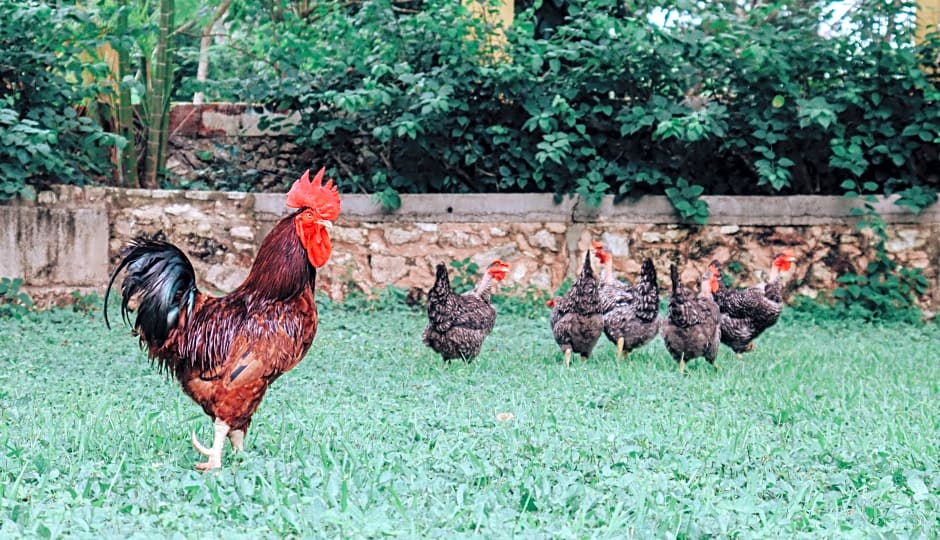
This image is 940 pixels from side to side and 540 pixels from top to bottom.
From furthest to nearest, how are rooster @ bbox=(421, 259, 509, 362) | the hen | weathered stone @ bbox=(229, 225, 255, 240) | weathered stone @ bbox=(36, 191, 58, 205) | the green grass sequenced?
weathered stone @ bbox=(229, 225, 255, 240), weathered stone @ bbox=(36, 191, 58, 205), rooster @ bbox=(421, 259, 509, 362), the hen, the green grass

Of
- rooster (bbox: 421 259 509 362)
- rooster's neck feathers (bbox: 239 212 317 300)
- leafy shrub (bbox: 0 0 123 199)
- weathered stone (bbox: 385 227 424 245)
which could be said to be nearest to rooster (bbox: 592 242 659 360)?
rooster (bbox: 421 259 509 362)

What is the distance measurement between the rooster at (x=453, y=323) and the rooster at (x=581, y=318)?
0.50 meters

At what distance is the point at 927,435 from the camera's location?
4625 mm

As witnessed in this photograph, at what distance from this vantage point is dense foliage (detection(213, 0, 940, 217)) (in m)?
9.81

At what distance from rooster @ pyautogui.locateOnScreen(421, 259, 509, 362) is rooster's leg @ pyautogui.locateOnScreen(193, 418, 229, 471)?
2.88 m

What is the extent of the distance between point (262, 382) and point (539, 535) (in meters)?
1.33

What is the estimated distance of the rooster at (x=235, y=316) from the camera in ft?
12.4

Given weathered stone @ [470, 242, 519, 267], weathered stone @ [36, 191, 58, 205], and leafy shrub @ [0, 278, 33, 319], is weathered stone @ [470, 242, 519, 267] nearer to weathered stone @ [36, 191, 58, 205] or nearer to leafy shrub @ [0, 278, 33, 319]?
weathered stone @ [36, 191, 58, 205]

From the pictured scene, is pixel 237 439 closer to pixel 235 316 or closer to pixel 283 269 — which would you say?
pixel 235 316

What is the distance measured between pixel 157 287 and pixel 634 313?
12.3 ft

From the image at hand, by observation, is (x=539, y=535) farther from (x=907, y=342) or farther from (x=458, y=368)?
(x=907, y=342)

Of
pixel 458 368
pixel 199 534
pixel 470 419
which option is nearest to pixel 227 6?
pixel 458 368

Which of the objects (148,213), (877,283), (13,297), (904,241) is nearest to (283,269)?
(13,297)

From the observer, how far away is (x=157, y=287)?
12.5 ft
